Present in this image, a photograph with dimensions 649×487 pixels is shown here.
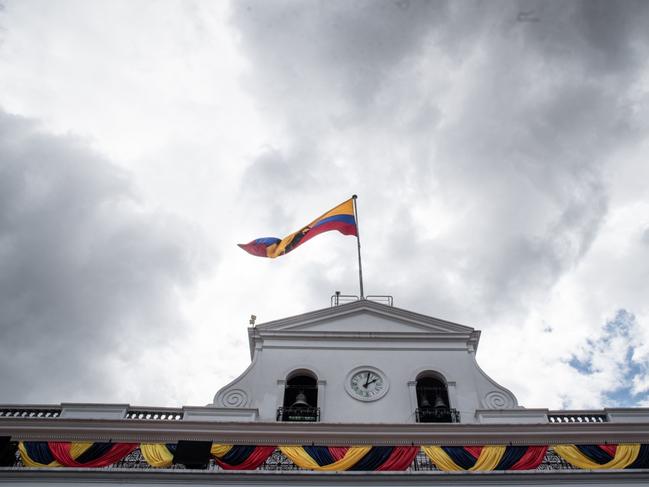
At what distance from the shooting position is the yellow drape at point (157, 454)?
577 inches

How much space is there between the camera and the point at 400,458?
14984mm

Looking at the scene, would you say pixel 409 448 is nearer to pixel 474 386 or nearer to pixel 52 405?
pixel 474 386

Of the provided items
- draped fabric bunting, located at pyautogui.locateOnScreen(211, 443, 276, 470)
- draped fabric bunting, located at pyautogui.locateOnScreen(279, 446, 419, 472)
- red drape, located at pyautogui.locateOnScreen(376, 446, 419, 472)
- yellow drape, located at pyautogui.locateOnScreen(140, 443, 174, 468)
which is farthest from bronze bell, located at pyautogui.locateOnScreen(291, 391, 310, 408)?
yellow drape, located at pyautogui.locateOnScreen(140, 443, 174, 468)

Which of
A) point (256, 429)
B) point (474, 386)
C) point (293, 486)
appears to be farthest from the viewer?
point (474, 386)

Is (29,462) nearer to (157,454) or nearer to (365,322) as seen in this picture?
(157,454)

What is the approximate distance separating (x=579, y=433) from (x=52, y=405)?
564 inches

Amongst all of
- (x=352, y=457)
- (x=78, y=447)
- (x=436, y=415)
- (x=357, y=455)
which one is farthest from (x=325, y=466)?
(x=78, y=447)

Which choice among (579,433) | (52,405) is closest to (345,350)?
(579,433)

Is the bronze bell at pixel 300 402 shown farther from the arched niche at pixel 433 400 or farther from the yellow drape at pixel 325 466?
the arched niche at pixel 433 400

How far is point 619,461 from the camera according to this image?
1498 centimetres

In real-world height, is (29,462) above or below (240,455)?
below

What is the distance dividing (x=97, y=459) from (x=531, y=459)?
1099 cm

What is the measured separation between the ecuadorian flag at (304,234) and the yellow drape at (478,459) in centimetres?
895

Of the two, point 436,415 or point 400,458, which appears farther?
point 436,415
